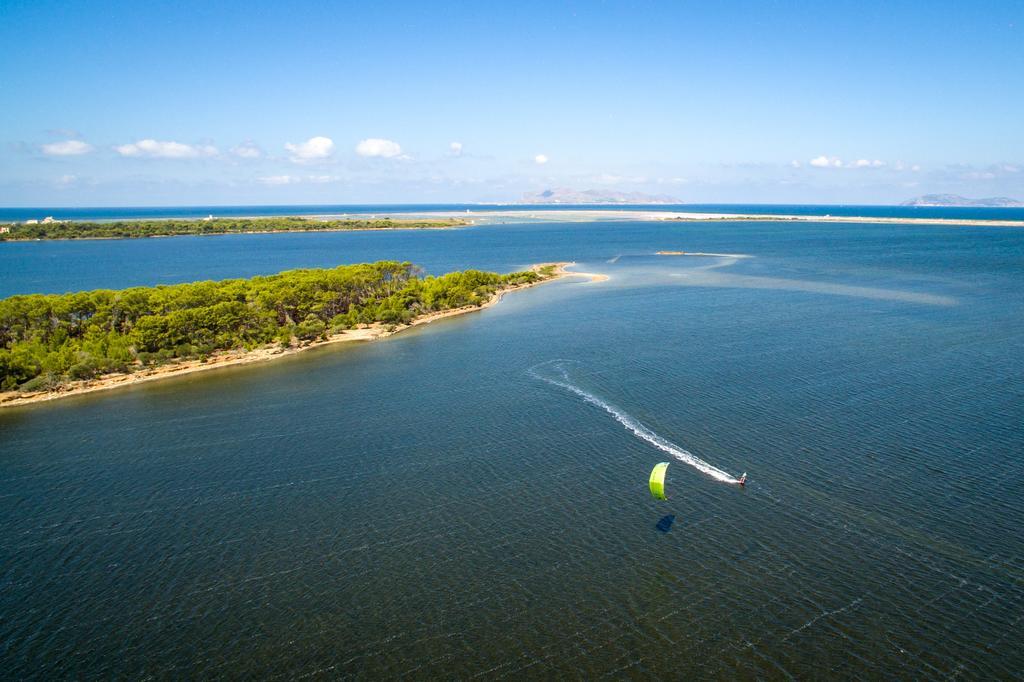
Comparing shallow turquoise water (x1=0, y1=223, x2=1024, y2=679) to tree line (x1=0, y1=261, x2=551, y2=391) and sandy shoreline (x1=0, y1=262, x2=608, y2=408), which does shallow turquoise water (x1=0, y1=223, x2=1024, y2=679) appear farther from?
tree line (x1=0, y1=261, x2=551, y2=391)

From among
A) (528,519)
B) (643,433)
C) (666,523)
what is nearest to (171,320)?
(528,519)

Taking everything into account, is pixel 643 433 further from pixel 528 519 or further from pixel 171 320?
pixel 171 320

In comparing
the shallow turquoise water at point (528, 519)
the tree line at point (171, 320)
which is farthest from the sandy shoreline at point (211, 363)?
the shallow turquoise water at point (528, 519)

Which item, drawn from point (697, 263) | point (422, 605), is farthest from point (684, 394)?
point (697, 263)

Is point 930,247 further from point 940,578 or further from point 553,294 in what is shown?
point 940,578

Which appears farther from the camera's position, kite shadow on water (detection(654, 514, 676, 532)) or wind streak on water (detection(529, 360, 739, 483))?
wind streak on water (detection(529, 360, 739, 483))

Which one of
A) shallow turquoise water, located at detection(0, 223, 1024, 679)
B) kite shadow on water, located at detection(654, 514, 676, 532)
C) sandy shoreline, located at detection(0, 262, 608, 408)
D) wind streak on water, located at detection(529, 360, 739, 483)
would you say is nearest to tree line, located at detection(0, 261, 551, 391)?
sandy shoreline, located at detection(0, 262, 608, 408)
